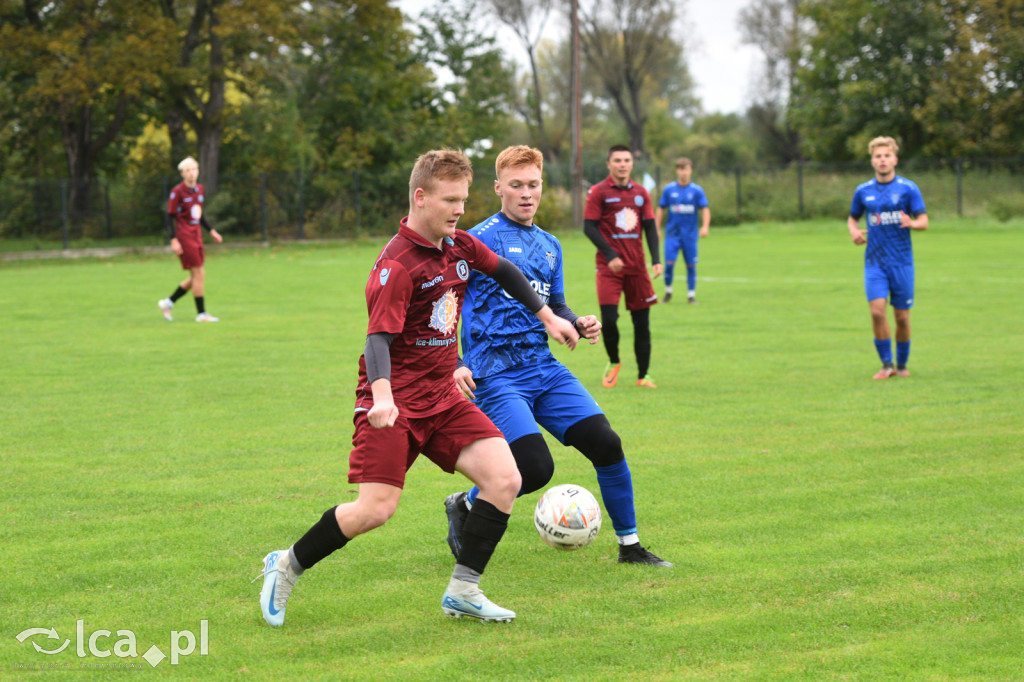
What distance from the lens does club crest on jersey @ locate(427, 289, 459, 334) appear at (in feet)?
14.5

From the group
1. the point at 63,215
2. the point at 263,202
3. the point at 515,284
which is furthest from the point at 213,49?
the point at 515,284

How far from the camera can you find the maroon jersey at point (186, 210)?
50.4ft

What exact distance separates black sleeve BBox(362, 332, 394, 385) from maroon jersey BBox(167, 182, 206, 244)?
1214 centimetres

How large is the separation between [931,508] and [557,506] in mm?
2295

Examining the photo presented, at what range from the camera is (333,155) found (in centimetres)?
3891

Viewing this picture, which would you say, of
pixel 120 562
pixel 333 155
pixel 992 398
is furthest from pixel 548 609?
pixel 333 155

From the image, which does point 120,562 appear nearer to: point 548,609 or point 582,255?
point 548,609

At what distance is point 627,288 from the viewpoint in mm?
10258

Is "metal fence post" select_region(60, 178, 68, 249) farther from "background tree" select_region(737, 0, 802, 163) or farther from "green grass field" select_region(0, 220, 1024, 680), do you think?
"background tree" select_region(737, 0, 802, 163)

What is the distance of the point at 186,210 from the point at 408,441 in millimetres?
12253

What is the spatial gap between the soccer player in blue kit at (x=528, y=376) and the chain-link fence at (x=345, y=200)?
29600 mm

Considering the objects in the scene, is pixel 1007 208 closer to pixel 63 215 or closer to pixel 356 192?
pixel 356 192

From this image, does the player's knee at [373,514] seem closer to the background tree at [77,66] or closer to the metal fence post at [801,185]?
the background tree at [77,66]

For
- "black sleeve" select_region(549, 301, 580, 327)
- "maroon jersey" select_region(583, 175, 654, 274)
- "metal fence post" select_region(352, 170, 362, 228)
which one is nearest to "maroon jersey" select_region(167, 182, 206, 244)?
"maroon jersey" select_region(583, 175, 654, 274)
